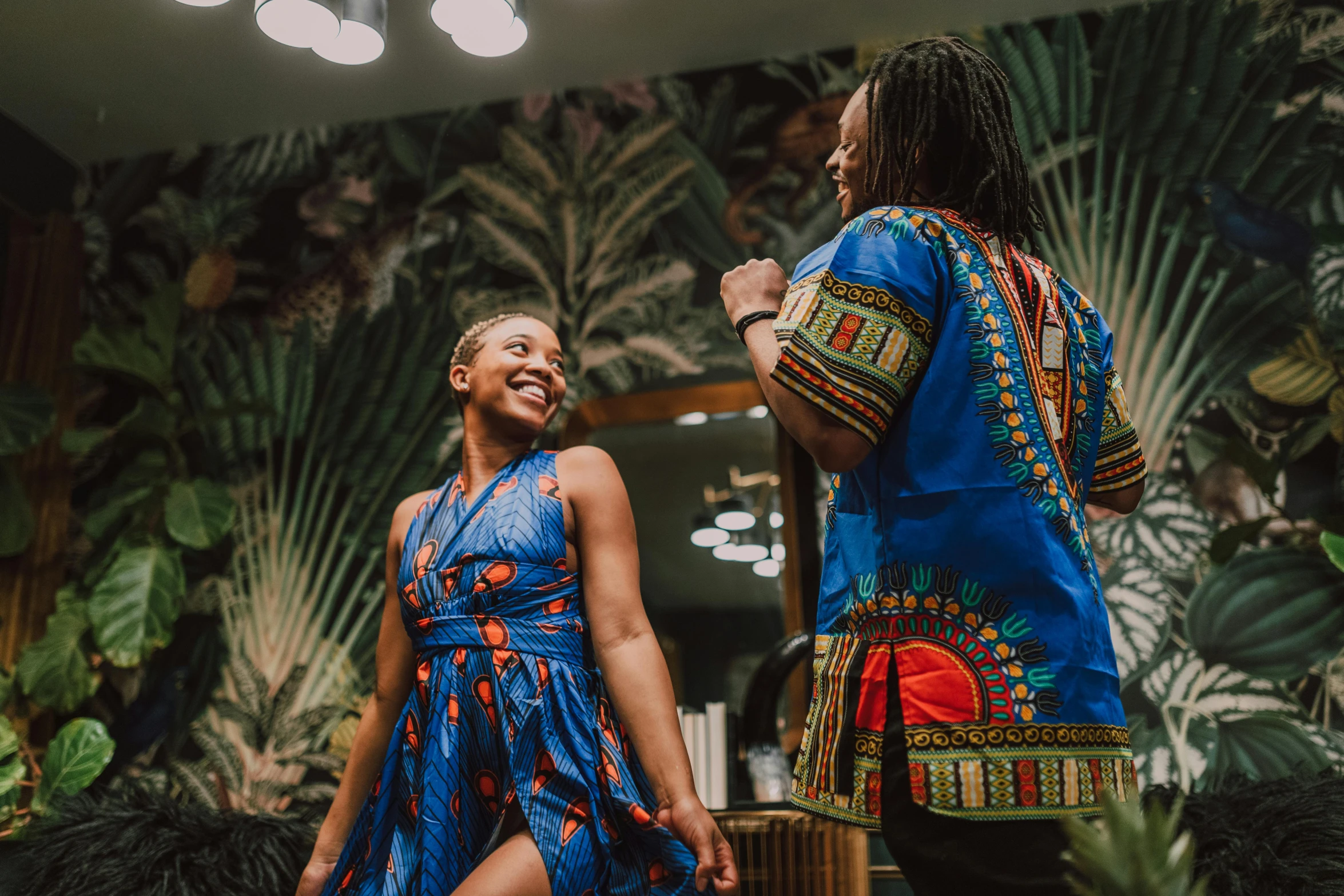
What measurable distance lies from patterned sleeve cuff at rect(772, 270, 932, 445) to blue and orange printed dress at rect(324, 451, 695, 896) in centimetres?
66

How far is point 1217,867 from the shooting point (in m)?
1.94

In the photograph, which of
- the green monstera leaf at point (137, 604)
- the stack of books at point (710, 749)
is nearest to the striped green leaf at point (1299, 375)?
the stack of books at point (710, 749)

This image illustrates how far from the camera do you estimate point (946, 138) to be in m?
1.23

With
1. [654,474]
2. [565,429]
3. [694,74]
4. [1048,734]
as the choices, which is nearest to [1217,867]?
[1048,734]

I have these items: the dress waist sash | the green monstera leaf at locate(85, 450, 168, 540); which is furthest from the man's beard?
the green monstera leaf at locate(85, 450, 168, 540)

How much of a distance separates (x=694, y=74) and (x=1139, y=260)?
1513 millimetres

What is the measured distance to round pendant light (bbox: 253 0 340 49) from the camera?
8.11 ft

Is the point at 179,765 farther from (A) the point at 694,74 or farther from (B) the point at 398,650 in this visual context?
(A) the point at 694,74

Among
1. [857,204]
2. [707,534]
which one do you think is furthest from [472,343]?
[707,534]

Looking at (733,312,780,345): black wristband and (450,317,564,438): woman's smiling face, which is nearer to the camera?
(733,312,780,345): black wristband

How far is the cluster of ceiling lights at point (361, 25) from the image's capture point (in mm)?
2490

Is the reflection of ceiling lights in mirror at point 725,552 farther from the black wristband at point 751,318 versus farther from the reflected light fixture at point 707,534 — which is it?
the black wristband at point 751,318

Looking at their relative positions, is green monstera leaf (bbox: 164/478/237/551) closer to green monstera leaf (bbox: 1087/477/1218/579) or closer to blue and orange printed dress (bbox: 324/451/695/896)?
blue and orange printed dress (bbox: 324/451/695/896)

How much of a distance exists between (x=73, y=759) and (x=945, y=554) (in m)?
2.73
